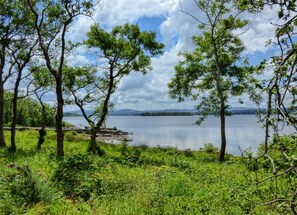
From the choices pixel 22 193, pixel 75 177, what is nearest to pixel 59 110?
pixel 75 177

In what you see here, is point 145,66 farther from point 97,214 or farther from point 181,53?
point 97,214

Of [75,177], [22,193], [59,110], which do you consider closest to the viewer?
[22,193]

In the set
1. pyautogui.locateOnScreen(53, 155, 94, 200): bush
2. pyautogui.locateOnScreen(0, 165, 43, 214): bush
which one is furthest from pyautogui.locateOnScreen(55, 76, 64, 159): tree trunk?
pyautogui.locateOnScreen(0, 165, 43, 214): bush

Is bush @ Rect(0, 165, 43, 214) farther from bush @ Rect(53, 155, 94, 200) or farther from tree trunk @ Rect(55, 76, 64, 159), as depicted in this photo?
tree trunk @ Rect(55, 76, 64, 159)

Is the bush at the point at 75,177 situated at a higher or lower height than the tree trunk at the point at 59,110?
lower

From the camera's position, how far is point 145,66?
31.0 metres

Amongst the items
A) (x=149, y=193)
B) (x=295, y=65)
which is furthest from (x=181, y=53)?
(x=295, y=65)

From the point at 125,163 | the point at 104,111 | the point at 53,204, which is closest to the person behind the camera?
the point at 53,204

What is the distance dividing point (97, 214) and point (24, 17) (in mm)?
22857

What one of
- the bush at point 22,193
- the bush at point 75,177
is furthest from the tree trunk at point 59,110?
the bush at point 22,193

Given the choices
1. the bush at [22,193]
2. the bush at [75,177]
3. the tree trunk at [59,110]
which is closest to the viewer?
the bush at [22,193]

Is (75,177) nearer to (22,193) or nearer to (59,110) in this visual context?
(22,193)

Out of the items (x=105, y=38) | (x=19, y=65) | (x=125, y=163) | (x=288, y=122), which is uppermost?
(x=105, y=38)

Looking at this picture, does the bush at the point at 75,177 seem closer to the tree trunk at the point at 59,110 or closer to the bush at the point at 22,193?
the bush at the point at 22,193
